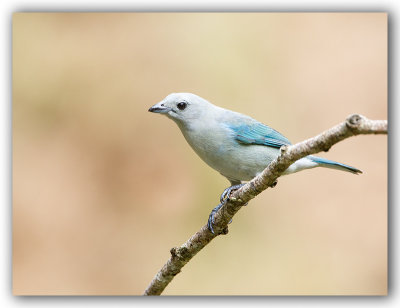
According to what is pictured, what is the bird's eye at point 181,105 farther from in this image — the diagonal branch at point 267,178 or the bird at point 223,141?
the diagonal branch at point 267,178

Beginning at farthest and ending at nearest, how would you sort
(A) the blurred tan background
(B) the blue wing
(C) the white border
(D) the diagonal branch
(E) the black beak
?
(A) the blurred tan background < (C) the white border < (B) the blue wing < (E) the black beak < (D) the diagonal branch

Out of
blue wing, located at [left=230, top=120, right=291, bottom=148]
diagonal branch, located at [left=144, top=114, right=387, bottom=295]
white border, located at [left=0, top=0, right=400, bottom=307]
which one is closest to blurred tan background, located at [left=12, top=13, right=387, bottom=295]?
white border, located at [left=0, top=0, right=400, bottom=307]

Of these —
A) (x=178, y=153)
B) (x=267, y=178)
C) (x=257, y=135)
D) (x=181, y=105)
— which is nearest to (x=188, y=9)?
(x=181, y=105)

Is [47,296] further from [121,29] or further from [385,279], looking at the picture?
[385,279]

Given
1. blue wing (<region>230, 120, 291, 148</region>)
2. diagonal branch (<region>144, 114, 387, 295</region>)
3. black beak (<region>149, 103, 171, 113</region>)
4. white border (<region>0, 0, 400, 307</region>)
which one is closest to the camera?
diagonal branch (<region>144, 114, 387, 295</region>)

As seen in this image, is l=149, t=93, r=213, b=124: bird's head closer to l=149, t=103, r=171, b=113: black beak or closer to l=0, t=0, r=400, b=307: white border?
l=149, t=103, r=171, b=113: black beak

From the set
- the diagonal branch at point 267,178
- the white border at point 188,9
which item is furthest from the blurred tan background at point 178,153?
the diagonal branch at point 267,178
